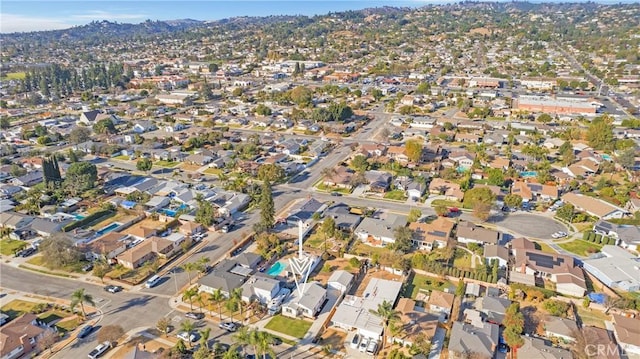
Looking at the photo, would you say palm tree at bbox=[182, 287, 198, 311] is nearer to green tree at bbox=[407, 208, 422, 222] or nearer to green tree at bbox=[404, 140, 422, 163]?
green tree at bbox=[407, 208, 422, 222]

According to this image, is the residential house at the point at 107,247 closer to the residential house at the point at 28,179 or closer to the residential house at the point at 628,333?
the residential house at the point at 28,179

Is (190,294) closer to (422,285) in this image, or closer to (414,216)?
(422,285)

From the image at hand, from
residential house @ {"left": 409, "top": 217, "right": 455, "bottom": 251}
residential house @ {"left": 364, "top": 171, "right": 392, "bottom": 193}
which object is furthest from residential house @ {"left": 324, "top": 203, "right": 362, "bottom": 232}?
residential house @ {"left": 364, "top": 171, "right": 392, "bottom": 193}

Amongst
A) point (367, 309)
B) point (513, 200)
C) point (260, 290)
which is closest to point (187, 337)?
point (260, 290)

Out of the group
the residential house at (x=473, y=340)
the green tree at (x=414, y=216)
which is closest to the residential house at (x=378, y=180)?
the green tree at (x=414, y=216)

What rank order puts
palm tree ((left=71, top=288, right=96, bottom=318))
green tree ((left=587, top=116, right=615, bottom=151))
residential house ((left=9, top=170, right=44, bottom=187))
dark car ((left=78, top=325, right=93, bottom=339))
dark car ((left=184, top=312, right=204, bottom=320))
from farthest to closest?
green tree ((left=587, top=116, right=615, bottom=151)) → residential house ((left=9, top=170, right=44, bottom=187)) → dark car ((left=184, top=312, right=204, bottom=320)) → palm tree ((left=71, top=288, right=96, bottom=318)) → dark car ((left=78, top=325, right=93, bottom=339))

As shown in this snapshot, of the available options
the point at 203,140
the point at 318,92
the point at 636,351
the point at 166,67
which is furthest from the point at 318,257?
the point at 166,67

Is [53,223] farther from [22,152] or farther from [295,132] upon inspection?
[295,132]
